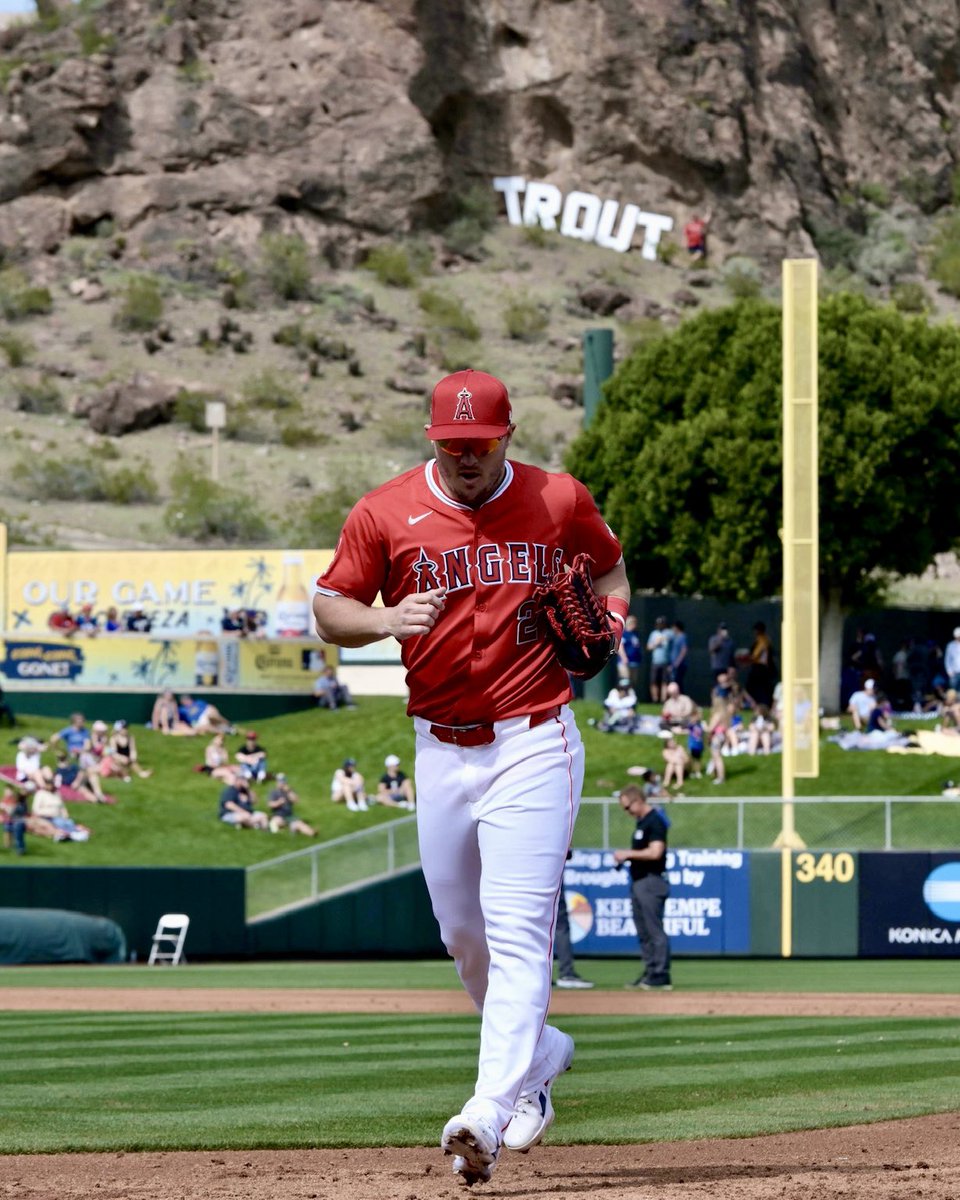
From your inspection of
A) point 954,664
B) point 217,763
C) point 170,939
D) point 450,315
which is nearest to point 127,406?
point 450,315

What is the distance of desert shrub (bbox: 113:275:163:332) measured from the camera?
76562 millimetres

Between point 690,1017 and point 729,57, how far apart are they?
8163 centimetres

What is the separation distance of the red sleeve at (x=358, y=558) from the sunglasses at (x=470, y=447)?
1.03 feet

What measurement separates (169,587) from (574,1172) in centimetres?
3697

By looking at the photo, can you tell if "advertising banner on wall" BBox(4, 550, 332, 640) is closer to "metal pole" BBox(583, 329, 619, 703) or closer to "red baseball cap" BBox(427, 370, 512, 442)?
"metal pole" BBox(583, 329, 619, 703)

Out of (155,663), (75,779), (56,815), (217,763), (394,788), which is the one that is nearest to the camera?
(56,815)

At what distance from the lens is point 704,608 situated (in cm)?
4144

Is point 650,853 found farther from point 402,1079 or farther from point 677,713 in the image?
point 677,713

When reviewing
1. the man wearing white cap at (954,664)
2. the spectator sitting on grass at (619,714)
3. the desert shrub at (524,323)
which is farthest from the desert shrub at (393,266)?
the spectator sitting on grass at (619,714)

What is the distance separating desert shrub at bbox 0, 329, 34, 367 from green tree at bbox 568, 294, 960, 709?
111ft

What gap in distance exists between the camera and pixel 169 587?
43031mm

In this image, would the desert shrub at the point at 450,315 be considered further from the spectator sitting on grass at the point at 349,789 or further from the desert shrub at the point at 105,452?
the spectator sitting on grass at the point at 349,789

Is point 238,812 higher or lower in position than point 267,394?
lower

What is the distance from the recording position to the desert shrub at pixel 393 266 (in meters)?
83.9
